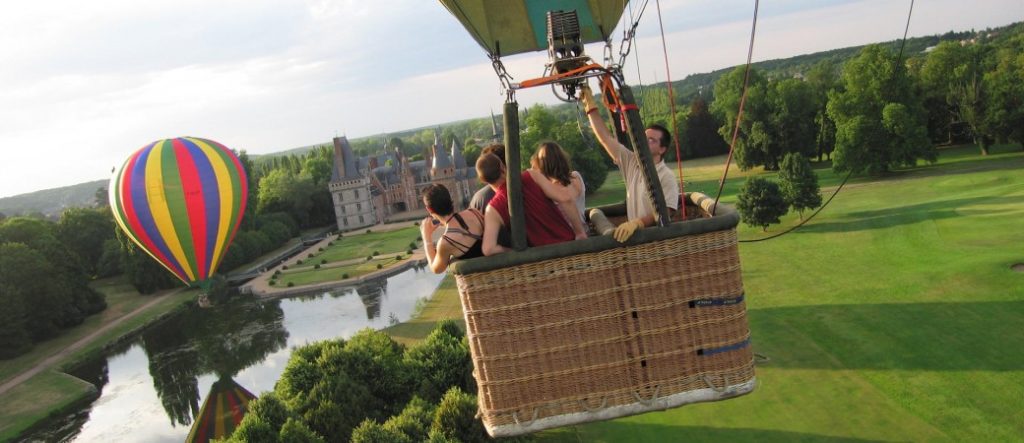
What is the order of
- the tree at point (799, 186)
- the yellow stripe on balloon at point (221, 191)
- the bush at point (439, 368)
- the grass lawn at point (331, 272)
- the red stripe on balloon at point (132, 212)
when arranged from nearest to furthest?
the bush at point (439, 368)
the red stripe on balloon at point (132, 212)
the yellow stripe on balloon at point (221, 191)
the tree at point (799, 186)
the grass lawn at point (331, 272)

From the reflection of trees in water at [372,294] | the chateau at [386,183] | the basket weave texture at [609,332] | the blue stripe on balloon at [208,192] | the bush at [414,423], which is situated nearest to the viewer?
the basket weave texture at [609,332]

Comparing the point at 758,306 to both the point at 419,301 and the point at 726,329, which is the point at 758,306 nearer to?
the point at 419,301

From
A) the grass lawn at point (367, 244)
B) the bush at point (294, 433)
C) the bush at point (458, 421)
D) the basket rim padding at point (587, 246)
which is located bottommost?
the grass lawn at point (367, 244)

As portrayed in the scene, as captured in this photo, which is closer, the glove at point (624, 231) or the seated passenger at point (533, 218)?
the glove at point (624, 231)

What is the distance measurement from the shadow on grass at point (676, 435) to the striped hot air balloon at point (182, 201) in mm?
14479

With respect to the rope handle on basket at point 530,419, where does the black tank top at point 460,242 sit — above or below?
above

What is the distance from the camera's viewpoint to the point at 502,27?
14.2ft

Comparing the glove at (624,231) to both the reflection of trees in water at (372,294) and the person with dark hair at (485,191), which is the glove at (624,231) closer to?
the person with dark hair at (485,191)

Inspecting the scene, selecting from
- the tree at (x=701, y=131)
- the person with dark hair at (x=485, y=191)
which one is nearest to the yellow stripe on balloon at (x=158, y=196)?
the person with dark hair at (x=485, y=191)

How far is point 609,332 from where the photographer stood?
306 centimetres

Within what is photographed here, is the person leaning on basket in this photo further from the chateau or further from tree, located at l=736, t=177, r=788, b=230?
the chateau

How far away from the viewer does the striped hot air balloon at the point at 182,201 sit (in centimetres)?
2058

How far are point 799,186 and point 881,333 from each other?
1350 centimetres

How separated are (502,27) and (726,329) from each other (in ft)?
7.62
